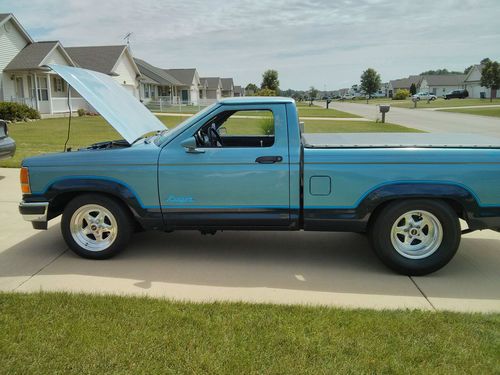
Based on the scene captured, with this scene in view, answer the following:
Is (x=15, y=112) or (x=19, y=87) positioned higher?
(x=19, y=87)

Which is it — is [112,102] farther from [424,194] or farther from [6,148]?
[6,148]

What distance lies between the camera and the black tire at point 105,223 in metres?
4.81

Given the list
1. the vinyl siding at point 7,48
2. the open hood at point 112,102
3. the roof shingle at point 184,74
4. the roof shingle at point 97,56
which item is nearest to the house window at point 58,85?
the vinyl siding at point 7,48

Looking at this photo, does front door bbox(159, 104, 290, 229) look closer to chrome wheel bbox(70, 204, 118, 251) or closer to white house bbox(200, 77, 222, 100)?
chrome wheel bbox(70, 204, 118, 251)

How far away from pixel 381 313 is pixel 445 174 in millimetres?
1572

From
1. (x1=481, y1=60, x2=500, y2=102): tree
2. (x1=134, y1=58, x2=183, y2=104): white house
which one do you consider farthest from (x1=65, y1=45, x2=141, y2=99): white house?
(x1=481, y1=60, x2=500, y2=102): tree

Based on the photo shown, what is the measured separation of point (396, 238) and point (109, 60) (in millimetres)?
41320

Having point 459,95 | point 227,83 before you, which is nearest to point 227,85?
point 227,83

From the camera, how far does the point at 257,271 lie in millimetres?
4684

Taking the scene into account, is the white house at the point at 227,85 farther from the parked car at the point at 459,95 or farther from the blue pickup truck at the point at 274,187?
the blue pickup truck at the point at 274,187

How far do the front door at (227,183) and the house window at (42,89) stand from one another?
3165cm

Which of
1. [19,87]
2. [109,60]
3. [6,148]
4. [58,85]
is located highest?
[109,60]

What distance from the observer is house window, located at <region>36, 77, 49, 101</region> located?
3231 centimetres

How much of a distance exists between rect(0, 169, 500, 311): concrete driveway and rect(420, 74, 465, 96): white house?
376 ft
